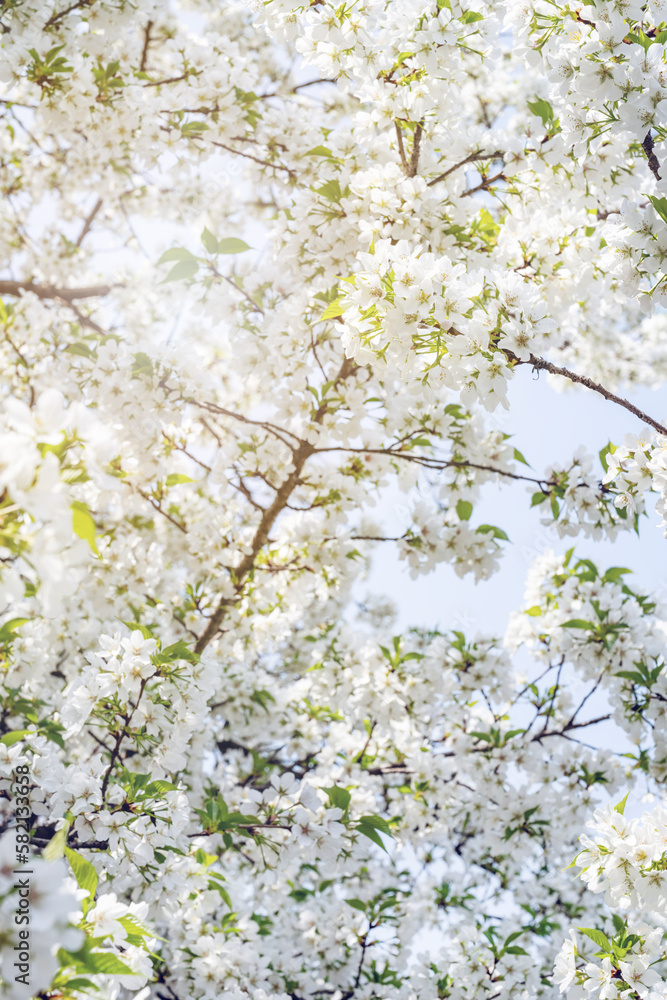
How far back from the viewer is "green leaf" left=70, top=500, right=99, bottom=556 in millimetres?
1035

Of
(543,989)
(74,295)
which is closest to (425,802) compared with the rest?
(543,989)

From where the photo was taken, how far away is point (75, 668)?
→ 4406 mm

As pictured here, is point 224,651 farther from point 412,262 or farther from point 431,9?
point 431,9

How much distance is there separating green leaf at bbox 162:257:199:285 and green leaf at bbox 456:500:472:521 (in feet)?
5.78

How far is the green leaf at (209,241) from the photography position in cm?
287

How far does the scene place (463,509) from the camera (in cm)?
307

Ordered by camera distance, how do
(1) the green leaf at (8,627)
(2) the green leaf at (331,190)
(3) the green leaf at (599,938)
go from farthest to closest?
(2) the green leaf at (331,190) → (3) the green leaf at (599,938) → (1) the green leaf at (8,627)

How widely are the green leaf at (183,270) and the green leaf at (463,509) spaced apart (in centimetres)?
176

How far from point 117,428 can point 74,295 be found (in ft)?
11.0

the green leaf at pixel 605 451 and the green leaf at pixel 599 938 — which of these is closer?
the green leaf at pixel 599 938

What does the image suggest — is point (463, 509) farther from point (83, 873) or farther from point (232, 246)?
point (83, 873)

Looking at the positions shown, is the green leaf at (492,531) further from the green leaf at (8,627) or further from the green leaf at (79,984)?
the green leaf at (79,984)

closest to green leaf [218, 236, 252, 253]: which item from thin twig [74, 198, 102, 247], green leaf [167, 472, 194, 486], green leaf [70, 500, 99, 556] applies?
green leaf [167, 472, 194, 486]

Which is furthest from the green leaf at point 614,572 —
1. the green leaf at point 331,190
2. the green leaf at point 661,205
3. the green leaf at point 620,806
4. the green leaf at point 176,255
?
the green leaf at point 176,255
